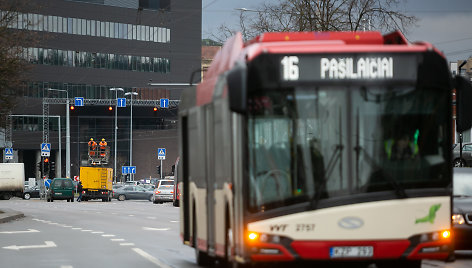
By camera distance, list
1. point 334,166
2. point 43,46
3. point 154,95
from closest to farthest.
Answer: point 334,166, point 43,46, point 154,95

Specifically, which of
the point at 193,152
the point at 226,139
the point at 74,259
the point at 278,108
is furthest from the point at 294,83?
the point at 74,259

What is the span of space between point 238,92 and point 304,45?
1.30 m

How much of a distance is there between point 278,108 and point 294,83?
0.32 meters

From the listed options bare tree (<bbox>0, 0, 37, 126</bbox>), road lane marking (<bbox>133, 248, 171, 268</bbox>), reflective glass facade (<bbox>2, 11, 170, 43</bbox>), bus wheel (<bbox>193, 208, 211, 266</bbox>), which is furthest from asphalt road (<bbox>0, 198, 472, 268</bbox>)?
reflective glass facade (<bbox>2, 11, 170, 43</bbox>)

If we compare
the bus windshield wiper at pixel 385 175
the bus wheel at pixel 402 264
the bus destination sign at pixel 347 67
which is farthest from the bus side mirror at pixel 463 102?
the bus wheel at pixel 402 264

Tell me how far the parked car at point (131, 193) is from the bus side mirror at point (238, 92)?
7129cm

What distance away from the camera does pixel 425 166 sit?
11836 mm

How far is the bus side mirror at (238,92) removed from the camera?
10984 millimetres

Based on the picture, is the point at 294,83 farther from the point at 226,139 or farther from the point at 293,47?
the point at 226,139

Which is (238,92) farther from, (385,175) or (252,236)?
(385,175)

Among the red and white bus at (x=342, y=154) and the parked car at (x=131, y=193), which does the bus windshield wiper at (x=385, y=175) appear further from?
the parked car at (x=131, y=193)

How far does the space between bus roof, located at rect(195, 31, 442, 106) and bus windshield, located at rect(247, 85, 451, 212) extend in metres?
0.43

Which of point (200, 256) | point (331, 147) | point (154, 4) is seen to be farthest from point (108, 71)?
point (331, 147)

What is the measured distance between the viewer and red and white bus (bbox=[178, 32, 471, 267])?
37.9 ft
